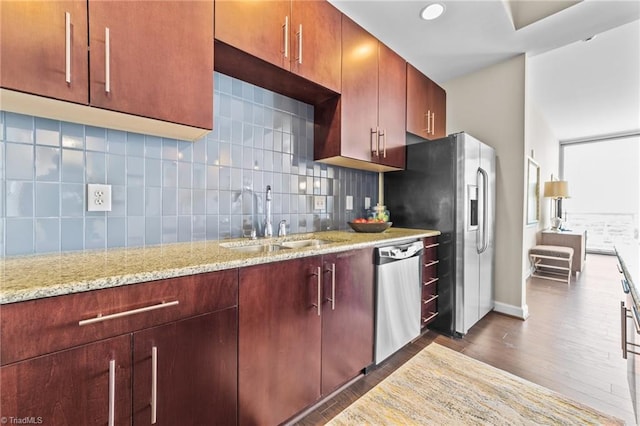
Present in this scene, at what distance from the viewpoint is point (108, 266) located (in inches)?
35.9

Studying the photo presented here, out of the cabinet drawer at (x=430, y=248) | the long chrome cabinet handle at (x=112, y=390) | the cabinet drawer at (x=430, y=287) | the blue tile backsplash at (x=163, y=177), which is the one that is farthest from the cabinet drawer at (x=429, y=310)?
the long chrome cabinet handle at (x=112, y=390)

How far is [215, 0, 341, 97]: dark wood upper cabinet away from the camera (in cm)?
132

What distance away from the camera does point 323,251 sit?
4.48 ft

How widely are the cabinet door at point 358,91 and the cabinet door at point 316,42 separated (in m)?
0.09

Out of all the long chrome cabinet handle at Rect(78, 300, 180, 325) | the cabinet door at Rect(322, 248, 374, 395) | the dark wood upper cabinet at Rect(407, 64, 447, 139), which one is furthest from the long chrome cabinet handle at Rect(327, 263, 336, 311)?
the dark wood upper cabinet at Rect(407, 64, 447, 139)

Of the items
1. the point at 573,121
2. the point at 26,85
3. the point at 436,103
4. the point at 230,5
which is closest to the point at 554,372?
the point at 436,103

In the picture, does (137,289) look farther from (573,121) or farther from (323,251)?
(573,121)

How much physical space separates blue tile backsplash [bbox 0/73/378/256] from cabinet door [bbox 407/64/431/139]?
3.27 feet

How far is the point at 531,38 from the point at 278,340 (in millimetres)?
3191

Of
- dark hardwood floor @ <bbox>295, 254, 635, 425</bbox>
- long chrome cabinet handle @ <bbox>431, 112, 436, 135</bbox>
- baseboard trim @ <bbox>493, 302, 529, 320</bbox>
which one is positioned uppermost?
long chrome cabinet handle @ <bbox>431, 112, 436, 135</bbox>

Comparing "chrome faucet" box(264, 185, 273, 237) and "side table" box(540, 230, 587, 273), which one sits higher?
"chrome faucet" box(264, 185, 273, 237)

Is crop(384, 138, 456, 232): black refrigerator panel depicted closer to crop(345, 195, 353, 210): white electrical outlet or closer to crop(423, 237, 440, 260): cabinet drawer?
crop(423, 237, 440, 260): cabinet drawer

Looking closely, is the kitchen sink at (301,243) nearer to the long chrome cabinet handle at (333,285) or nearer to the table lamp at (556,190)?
the long chrome cabinet handle at (333,285)

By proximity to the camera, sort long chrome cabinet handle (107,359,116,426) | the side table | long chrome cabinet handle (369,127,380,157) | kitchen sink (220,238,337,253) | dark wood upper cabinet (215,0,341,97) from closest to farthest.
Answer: long chrome cabinet handle (107,359,116,426) → dark wood upper cabinet (215,0,341,97) → kitchen sink (220,238,337,253) → long chrome cabinet handle (369,127,380,157) → the side table
